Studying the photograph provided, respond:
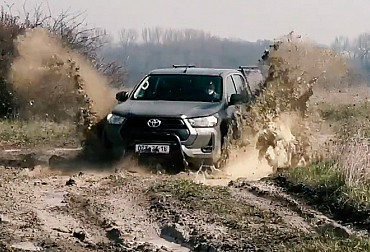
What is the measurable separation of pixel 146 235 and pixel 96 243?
0.61 meters

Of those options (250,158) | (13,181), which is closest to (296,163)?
(250,158)

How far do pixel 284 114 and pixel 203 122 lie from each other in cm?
215

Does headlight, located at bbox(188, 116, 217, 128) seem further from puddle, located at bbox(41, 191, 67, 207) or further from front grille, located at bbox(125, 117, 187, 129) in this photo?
puddle, located at bbox(41, 191, 67, 207)

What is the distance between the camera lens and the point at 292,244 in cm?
Result: 681

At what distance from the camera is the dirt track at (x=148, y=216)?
23.1 ft

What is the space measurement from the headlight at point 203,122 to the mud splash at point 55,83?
89.4 inches

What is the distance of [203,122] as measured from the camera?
11680 millimetres

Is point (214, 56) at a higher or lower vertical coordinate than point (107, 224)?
lower

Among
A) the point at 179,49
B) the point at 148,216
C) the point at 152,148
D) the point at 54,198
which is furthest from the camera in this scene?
the point at 179,49

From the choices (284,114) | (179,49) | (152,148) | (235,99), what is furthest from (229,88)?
(179,49)

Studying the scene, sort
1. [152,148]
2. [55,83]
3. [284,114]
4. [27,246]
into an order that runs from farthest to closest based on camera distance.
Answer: [55,83] → [284,114] → [152,148] → [27,246]

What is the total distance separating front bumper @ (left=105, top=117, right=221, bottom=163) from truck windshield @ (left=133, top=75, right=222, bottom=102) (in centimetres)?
104

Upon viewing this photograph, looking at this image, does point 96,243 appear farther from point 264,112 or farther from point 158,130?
point 264,112

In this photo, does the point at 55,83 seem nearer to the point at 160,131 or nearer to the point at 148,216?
the point at 160,131
